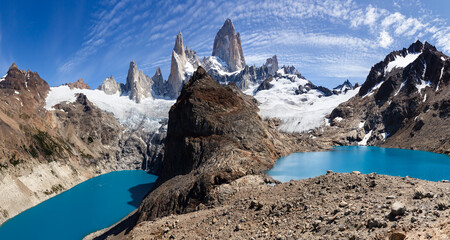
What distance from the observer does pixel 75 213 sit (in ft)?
182

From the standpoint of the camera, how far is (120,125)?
154 metres

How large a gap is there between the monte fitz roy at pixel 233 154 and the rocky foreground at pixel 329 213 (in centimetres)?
7

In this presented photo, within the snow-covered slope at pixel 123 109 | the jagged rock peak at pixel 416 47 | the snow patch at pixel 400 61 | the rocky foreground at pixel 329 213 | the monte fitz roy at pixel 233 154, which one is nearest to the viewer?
the rocky foreground at pixel 329 213

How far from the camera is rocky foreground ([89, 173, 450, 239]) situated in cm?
859

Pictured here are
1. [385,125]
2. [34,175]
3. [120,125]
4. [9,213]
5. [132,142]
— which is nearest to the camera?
[9,213]

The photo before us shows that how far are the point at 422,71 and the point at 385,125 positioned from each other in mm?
29230

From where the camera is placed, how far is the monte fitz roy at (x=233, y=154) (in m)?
11.9

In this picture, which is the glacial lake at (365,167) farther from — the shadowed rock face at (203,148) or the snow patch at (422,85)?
the snow patch at (422,85)

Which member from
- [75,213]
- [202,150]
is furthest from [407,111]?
[75,213]

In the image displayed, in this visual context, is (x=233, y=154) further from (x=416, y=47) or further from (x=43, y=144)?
(x=416, y=47)

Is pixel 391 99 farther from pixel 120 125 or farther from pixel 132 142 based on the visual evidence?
pixel 120 125

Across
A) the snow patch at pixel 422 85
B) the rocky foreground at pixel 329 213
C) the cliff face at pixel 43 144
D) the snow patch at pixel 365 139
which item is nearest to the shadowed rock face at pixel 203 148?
the rocky foreground at pixel 329 213

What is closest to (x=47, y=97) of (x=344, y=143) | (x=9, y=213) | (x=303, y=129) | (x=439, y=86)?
(x=9, y=213)

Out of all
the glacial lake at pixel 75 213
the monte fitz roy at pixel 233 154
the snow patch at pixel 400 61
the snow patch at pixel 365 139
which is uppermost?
the snow patch at pixel 400 61
